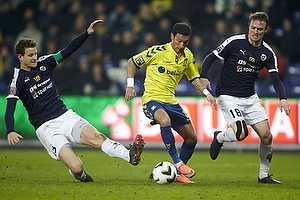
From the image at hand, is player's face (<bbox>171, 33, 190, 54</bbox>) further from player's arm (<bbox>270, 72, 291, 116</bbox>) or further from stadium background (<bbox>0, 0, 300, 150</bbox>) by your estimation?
stadium background (<bbox>0, 0, 300, 150</bbox>)

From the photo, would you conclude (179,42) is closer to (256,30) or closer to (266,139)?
(256,30)

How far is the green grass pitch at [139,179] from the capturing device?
6008 millimetres

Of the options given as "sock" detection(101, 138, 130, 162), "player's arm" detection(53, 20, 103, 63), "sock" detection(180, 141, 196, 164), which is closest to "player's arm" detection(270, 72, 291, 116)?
"sock" detection(180, 141, 196, 164)

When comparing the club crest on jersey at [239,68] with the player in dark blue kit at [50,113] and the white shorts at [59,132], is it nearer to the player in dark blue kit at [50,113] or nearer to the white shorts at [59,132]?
the player in dark blue kit at [50,113]

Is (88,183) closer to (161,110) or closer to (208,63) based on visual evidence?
(161,110)

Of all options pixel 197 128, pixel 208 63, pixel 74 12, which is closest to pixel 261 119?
pixel 208 63

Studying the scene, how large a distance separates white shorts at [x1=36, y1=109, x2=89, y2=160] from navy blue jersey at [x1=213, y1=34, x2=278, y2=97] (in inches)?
85.1

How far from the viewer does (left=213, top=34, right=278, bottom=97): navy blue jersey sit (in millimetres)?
7496

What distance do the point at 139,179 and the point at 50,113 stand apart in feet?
5.36

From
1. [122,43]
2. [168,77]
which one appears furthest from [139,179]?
[122,43]

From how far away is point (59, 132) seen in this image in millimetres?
7219

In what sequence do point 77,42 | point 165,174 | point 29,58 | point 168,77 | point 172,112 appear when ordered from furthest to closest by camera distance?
point 168,77 < point 172,112 < point 77,42 < point 29,58 < point 165,174

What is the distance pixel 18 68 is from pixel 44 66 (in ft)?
1.16

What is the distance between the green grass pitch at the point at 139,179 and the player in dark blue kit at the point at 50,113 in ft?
1.39
